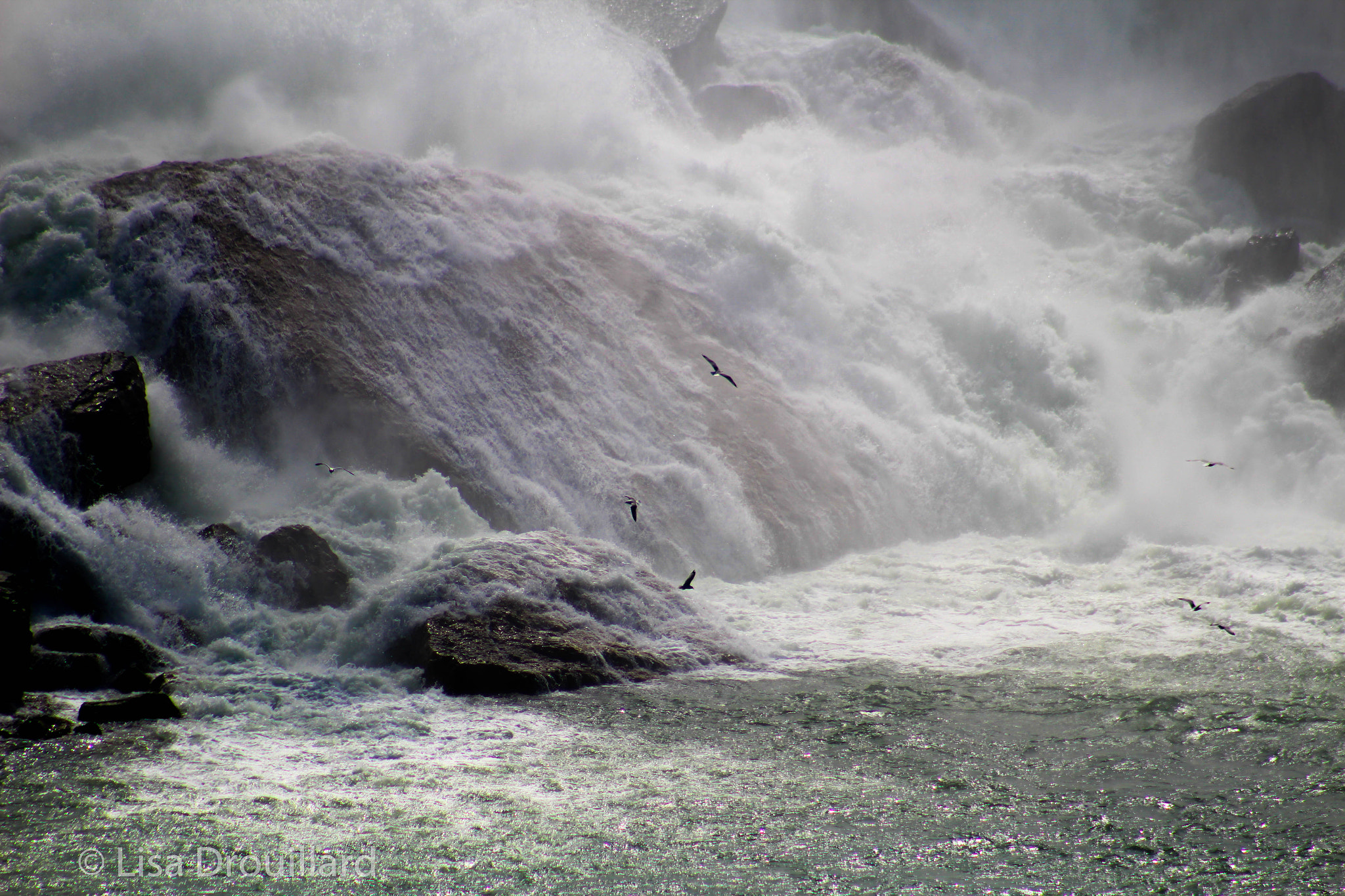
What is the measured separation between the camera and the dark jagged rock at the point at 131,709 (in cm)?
539

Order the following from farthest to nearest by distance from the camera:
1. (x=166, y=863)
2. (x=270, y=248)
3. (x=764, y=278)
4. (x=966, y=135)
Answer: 1. (x=966, y=135)
2. (x=764, y=278)
3. (x=270, y=248)
4. (x=166, y=863)

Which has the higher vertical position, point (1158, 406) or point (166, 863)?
point (1158, 406)

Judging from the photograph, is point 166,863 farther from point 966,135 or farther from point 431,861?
point 966,135

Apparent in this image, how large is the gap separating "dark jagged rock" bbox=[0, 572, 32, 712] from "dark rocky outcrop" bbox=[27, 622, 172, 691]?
5.0 inches

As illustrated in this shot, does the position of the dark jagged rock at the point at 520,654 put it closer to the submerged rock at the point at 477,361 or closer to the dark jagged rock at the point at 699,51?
the submerged rock at the point at 477,361

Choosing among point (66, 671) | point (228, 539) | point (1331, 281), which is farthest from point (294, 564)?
point (1331, 281)

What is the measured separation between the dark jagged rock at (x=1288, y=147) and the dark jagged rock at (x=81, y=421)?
25493 mm

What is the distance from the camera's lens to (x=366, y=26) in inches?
624

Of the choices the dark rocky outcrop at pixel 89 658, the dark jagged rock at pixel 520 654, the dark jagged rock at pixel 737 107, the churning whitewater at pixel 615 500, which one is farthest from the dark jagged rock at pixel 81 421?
the dark jagged rock at pixel 737 107

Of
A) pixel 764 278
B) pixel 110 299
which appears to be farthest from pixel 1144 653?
pixel 110 299

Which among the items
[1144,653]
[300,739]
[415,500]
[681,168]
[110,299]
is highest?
[681,168]

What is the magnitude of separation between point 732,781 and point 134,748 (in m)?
3.05

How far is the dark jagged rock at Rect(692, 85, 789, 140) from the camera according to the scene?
23438 mm

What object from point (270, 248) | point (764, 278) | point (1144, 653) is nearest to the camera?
point (1144, 653)
